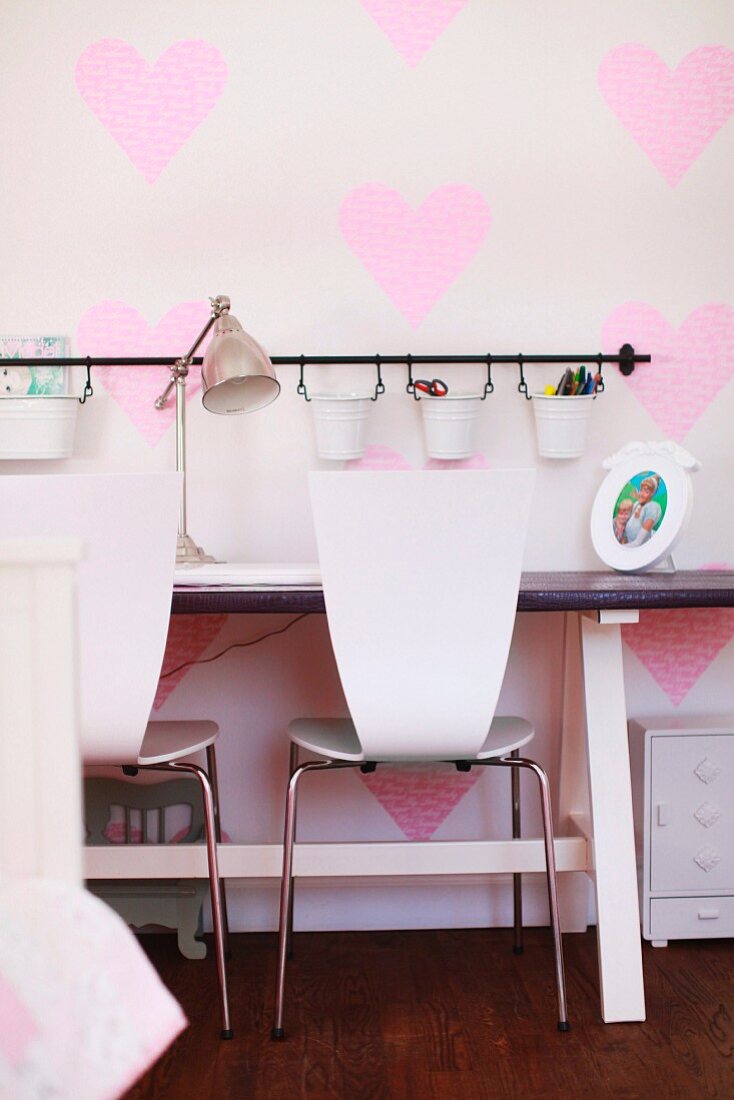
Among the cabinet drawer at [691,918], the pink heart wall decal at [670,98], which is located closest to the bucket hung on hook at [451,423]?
the pink heart wall decal at [670,98]

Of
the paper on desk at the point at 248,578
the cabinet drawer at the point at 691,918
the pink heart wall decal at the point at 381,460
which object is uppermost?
the pink heart wall decal at the point at 381,460

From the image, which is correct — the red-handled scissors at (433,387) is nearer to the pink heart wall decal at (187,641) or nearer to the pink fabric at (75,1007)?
the pink heart wall decal at (187,641)

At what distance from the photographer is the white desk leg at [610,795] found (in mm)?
1938

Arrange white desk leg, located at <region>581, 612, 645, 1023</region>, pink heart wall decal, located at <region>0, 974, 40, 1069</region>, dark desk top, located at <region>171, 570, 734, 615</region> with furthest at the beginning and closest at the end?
white desk leg, located at <region>581, 612, 645, 1023</region> → dark desk top, located at <region>171, 570, 734, 615</region> → pink heart wall decal, located at <region>0, 974, 40, 1069</region>

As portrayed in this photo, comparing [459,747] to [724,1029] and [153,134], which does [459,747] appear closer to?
[724,1029]

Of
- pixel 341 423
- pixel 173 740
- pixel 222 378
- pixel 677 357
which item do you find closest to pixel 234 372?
pixel 222 378

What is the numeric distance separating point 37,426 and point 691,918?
1.63m

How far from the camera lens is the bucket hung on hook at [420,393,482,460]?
2318 mm

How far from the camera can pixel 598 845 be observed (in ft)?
6.43

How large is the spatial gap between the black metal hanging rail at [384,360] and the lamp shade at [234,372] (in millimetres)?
151

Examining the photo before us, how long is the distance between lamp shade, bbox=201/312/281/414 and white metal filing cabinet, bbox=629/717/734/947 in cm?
101

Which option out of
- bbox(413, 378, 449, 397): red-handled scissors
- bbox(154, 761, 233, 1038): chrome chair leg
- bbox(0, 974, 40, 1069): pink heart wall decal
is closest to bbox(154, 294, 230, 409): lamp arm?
bbox(413, 378, 449, 397): red-handled scissors

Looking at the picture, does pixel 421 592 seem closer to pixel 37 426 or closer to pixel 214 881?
pixel 214 881

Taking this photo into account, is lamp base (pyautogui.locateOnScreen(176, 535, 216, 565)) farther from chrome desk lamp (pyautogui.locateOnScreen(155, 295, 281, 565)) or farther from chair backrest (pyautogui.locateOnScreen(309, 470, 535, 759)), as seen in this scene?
chair backrest (pyautogui.locateOnScreen(309, 470, 535, 759))
